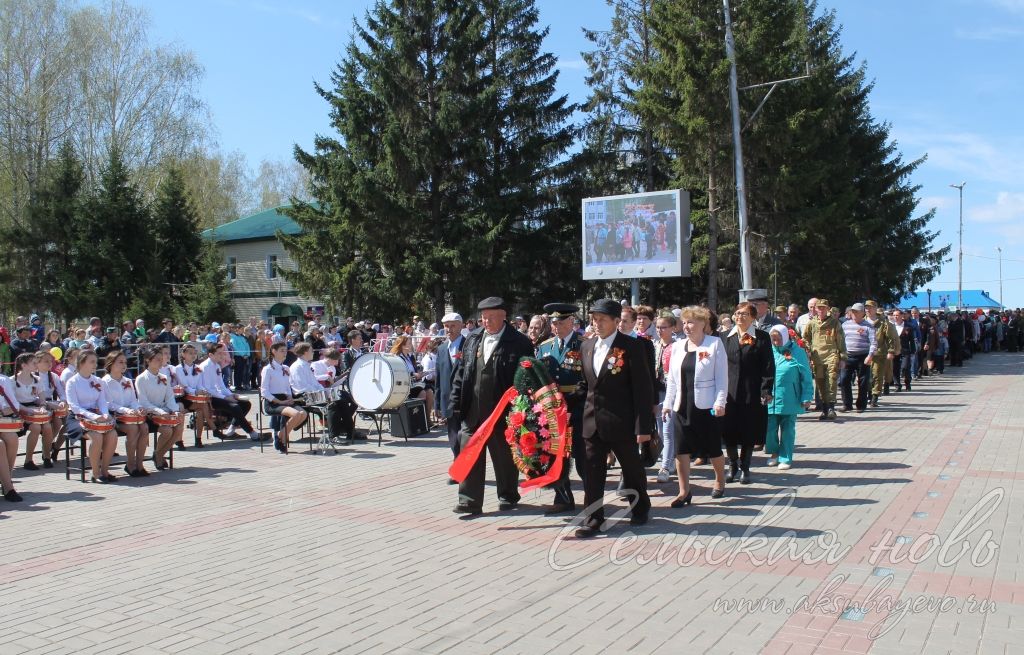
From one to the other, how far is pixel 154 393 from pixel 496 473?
5.36 m

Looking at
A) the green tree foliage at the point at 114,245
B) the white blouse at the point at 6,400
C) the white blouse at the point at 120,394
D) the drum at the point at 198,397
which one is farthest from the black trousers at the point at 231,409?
the green tree foliage at the point at 114,245

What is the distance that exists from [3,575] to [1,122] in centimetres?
4179

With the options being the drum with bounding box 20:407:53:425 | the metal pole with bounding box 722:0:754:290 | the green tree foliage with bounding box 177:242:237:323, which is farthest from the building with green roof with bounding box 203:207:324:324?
the drum with bounding box 20:407:53:425

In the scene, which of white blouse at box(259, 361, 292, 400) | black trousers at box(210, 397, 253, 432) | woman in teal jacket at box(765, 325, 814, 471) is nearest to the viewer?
woman in teal jacket at box(765, 325, 814, 471)

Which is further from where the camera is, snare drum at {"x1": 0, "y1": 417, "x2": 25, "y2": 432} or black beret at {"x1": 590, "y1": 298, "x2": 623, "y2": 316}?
snare drum at {"x1": 0, "y1": 417, "x2": 25, "y2": 432}

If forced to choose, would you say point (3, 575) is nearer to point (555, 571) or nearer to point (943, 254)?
point (555, 571)

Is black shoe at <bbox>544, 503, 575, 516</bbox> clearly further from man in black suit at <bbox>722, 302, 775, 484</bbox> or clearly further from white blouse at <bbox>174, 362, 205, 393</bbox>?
white blouse at <bbox>174, 362, 205, 393</bbox>

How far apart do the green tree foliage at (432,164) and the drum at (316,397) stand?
17087 millimetres

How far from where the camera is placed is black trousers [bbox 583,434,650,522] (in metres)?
6.95

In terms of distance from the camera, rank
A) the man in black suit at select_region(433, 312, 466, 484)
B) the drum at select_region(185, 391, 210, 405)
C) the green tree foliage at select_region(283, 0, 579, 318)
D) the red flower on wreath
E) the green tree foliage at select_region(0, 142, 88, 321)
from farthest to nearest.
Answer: the green tree foliage at select_region(0, 142, 88, 321) < the green tree foliage at select_region(283, 0, 579, 318) < the drum at select_region(185, 391, 210, 405) < the man in black suit at select_region(433, 312, 466, 484) < the red flower on wreath

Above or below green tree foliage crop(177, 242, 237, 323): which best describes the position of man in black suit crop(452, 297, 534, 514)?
below

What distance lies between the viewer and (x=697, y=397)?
25.6 feet

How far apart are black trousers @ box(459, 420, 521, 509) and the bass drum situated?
15.6ft

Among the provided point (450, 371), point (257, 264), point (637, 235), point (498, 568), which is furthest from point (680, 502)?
point (257, 264)
